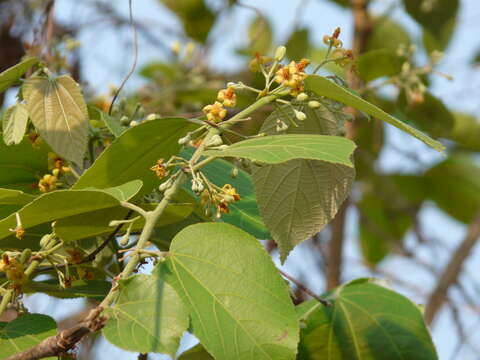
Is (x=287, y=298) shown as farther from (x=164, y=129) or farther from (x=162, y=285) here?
(x=164, y=129)

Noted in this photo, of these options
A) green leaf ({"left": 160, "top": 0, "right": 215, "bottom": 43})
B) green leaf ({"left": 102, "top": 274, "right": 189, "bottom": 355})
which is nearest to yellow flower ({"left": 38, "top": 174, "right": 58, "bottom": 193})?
green leaf ({"left": 102, "top": 274, "right": 189, "bottom": 355})

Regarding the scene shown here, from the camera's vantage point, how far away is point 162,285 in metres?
0.63

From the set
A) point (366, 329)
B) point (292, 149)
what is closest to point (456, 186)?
point (366, 329)

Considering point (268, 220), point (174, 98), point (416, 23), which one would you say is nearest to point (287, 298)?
point (268, 220)

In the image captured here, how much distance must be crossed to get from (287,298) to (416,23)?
1.50 meters

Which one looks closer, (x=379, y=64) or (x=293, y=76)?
(x=293, y=76)

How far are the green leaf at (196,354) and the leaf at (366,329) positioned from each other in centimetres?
15

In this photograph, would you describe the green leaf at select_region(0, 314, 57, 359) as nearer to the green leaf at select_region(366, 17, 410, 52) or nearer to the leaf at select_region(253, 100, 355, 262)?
the leaf at select_region(253, 100, 355, 262)

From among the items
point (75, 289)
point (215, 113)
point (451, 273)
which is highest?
point (215, 113)

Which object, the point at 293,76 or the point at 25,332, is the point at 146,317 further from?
the point at 293,76

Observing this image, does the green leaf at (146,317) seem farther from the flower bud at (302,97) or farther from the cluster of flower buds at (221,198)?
the flower bud at (302,97)

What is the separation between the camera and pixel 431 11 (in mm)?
1950

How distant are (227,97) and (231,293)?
0.24 m

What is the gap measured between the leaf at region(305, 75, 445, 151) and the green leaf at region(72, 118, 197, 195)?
0.14 m
